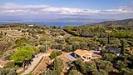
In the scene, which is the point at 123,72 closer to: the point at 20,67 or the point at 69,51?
the point at 20,67

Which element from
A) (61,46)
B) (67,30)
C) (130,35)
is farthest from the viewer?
(67,30)

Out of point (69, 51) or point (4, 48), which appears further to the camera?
point (4, 48)

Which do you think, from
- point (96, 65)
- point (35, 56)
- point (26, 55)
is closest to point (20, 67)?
point (26, 55)

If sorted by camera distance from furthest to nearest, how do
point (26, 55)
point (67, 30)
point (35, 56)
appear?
point (67, 30)
point (35, 56)
point (26, 55)

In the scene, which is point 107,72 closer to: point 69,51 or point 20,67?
point 20,67

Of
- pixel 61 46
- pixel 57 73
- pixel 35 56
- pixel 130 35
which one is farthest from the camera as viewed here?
pixel 130 35

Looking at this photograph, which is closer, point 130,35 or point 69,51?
point 69,51

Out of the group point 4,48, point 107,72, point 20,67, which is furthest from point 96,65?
point 4,48

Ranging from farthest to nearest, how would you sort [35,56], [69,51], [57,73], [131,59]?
[69,51]
[35,56]
[131,59]
[57,73]
